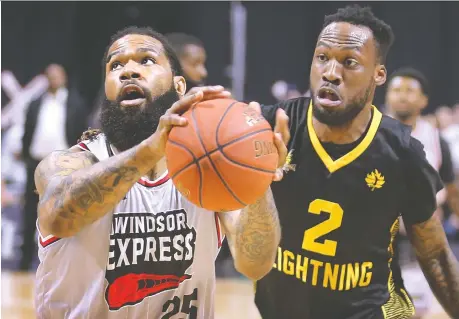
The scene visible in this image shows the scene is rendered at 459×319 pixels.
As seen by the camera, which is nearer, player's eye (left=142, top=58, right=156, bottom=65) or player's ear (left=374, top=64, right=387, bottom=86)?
player's eye (left=142, top=58, right=156, bottom=65)

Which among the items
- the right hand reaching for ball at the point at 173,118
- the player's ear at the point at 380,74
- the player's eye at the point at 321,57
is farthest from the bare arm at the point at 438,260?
the right hand reaching for ball at the point at 173,118

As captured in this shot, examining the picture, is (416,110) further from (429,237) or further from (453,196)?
(429,237)

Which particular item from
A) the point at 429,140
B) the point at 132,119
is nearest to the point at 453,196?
the point at 429,140

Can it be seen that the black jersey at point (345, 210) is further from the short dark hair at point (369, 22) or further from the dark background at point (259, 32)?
the dark background at point (259, 32)

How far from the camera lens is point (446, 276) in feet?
13.1

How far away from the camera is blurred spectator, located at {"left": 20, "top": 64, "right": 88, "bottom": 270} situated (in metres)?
9.24

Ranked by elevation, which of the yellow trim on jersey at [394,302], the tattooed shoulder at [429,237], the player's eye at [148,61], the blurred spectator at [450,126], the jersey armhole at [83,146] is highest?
the blurred spectator at [450,126]

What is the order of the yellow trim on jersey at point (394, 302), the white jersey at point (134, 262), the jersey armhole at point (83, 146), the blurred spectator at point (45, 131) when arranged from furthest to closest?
1. the blurred spectator at point (45, 131)
2. the yellow trim on jersey at point (394, 302)
3. the jersey armhole at point (83, 146)
4. the white jersey at point (134, 262)

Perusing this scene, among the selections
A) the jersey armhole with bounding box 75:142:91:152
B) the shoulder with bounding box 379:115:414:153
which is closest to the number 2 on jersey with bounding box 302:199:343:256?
the shoulder with bounding box 379:115:414:153

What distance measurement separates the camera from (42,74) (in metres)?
14.2

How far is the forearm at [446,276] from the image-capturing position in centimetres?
396

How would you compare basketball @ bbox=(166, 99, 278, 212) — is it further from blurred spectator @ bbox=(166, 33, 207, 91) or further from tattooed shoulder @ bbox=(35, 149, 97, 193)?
blurred spectator @ bbox=(166, 33, 207, 91)

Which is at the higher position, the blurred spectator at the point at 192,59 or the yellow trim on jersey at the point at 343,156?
the blurred spectator at the point at 192,59

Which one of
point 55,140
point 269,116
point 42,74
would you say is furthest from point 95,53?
point 269,116
